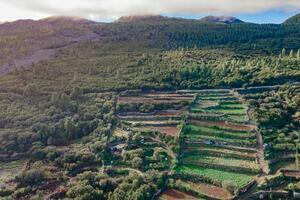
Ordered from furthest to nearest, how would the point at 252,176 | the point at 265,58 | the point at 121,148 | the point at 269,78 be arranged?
the point at 265,58, the point at 269,78, the point at 121,148, the point at 252,176

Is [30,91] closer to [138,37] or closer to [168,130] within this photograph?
[168,130]

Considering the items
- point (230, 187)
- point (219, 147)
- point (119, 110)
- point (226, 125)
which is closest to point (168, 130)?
point (219, 147)

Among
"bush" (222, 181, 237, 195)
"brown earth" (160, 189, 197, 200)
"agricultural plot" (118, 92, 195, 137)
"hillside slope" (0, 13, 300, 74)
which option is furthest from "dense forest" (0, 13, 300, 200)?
"hillside slope" (0, 13, 300, 74)

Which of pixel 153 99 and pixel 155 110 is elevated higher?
pixel 153 99

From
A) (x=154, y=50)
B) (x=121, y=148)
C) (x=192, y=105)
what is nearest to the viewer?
(x=121, y=148)

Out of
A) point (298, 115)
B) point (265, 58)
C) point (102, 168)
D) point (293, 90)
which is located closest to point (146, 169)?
point (102, 168)

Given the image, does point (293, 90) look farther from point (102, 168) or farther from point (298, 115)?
point (102, 168)

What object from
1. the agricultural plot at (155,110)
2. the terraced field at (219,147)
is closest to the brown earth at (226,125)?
the terraced field at (219,147)
